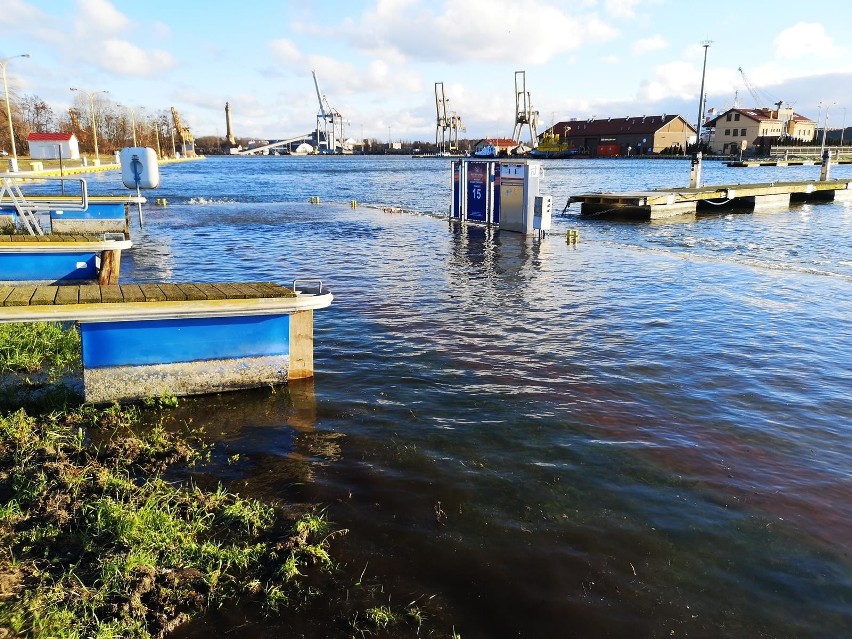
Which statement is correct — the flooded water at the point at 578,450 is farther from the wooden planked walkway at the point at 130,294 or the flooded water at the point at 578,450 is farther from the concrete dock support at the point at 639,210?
the concrete dock support at the point at 639,210

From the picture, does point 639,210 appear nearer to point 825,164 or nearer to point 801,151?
point 825,164

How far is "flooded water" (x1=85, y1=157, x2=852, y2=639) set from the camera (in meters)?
4.41

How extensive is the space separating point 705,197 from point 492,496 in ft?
105

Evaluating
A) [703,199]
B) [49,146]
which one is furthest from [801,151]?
[49,146]

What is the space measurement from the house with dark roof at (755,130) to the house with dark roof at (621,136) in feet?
28.7

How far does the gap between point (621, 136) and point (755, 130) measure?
103ft

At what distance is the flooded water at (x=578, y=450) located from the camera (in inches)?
173

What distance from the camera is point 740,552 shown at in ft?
16.0

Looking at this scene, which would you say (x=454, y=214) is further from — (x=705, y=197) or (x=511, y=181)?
(x=705, y=197)

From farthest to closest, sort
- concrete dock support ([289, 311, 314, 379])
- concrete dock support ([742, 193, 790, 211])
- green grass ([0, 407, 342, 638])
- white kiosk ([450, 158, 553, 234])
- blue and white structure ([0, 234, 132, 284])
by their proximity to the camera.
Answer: concrete dock support ([742, 193, 790, 211])
white kiosk ([450, 158, 553, 234])
blue and white structure ([0, 234, 132, 284])
concrete dock support ([289, 311, 314, 379])
green grass ([0, 407, 342, 638])

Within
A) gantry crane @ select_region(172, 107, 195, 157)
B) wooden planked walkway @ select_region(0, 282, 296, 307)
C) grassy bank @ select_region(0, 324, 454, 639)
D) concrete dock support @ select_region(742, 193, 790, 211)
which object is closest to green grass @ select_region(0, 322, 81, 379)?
wooden planked walkway @ select_region(0, 282, 296, 307)

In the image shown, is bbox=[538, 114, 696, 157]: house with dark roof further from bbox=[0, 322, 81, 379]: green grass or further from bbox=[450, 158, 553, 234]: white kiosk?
bbox=[0, 322, 81, 379]: green grass

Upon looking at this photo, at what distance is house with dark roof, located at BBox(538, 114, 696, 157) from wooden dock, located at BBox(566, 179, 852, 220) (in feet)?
385

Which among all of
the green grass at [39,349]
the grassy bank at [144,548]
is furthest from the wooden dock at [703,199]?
the grassy bank at [144,548]
